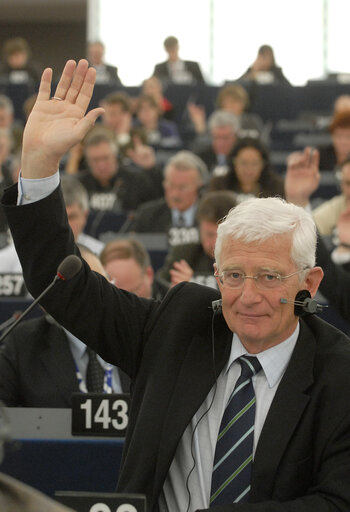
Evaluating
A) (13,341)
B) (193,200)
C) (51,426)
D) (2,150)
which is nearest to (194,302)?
(51,426)

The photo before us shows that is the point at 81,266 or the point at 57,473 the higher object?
the point at 81,266

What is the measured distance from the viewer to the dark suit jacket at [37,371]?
337 centimetres

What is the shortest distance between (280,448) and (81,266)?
0.58m

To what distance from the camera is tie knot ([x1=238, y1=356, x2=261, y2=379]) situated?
226 centimetres

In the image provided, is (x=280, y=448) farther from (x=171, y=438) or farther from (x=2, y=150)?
(x=2, y=150)

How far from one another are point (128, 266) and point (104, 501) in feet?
7.84

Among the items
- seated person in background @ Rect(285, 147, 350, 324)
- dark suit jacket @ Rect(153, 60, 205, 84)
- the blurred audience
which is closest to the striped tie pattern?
seated person in background @ Rect(285, 147, 350, 324)

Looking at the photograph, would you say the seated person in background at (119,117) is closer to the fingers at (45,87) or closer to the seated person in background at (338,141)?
the seated person in background at (338,141)

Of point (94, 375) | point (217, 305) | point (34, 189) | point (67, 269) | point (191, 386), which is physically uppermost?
point (34, 189)

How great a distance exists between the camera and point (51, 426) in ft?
8.73

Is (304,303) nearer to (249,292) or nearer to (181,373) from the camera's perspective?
(249,292)

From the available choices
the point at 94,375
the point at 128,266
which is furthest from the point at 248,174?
the point at 94,375

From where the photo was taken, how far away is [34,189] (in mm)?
2223

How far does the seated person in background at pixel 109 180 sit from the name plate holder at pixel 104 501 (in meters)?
6.47
